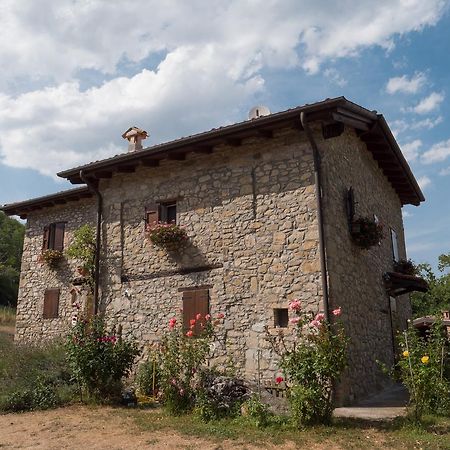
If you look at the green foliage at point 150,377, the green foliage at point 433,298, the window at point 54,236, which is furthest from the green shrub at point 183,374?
the green foliage at point 433,298

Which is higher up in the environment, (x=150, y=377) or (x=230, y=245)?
(x=230, y=245)

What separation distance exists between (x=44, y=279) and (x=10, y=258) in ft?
75.4

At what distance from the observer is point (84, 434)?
700 cm

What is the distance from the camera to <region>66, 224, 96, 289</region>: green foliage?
12.6 m

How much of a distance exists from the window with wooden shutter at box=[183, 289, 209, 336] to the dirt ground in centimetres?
267

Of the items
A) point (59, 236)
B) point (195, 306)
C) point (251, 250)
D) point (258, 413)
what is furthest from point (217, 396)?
point (59, 236)

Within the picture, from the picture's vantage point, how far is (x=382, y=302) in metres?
12.3

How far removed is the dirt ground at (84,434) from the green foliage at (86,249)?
4.63 metres

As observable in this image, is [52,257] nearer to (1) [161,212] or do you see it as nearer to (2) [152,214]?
(2) [152,214]

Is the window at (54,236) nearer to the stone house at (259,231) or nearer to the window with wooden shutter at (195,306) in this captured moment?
the stone house at (259,231)

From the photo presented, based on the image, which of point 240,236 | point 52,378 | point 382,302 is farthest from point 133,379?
point 382,302

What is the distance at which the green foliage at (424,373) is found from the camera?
6871 mm

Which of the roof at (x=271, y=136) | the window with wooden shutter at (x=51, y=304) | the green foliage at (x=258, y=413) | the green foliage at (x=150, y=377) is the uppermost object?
the roof at (x=271, y=136)

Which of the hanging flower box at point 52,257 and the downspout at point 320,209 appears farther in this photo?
the hanging flower box at point 52,257
